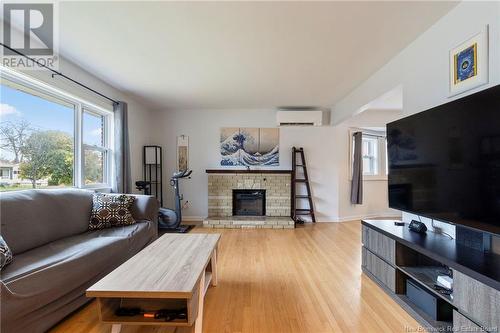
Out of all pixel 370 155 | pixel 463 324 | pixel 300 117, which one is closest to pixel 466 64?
pixel 463 324

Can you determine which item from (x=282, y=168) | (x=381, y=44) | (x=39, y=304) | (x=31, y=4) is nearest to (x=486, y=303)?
(x=381, y=44)

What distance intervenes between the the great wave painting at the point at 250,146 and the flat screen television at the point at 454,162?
2927mm

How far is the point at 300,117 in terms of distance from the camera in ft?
15.4

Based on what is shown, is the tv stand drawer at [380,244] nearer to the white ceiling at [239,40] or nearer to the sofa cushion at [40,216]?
the white ceiling at [239,40]

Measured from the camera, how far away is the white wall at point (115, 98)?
8.60ft

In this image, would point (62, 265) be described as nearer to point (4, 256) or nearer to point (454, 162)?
point (4, 256)

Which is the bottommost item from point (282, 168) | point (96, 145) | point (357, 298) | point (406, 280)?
point (357, 298)

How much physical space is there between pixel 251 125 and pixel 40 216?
3.70 metres

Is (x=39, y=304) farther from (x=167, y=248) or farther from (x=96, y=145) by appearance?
(x=96, y=145)

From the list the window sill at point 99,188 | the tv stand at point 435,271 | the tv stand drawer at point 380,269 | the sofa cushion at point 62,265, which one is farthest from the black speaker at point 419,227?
the window sill at point 99,188

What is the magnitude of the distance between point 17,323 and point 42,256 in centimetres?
52

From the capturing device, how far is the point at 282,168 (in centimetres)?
498

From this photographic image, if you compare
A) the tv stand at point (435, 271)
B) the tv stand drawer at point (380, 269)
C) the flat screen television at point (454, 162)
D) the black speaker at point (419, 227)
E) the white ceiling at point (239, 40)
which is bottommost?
the tv stand drawer at point (380, 269)

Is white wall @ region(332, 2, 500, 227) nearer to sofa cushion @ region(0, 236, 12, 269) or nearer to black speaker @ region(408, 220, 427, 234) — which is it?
black speaker @ region(408, 220, 427, 234)
